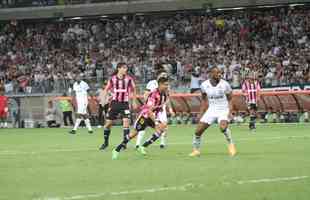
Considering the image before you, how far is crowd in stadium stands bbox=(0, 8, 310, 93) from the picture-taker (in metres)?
44.5

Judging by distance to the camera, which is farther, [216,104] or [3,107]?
[3,107]

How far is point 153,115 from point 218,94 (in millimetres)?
2556

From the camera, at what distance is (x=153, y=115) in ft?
69.3

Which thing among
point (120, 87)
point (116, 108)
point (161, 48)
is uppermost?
point (161, 48)

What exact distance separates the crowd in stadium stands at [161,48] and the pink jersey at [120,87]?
65.6 ft

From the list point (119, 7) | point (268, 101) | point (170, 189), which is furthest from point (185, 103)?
point (170, 189)

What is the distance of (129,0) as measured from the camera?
53.9 meters

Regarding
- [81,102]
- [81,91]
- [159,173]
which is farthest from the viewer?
[81,91]

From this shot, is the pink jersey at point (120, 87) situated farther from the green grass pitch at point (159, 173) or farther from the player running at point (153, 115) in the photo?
the green grass pitch at point (159, 173)

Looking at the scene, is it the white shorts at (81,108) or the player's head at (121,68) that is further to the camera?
the white shorts at (81,108)

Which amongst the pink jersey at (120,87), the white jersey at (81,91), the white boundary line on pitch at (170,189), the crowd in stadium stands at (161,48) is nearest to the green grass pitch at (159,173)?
the white boundary line on pitch at (170,189)

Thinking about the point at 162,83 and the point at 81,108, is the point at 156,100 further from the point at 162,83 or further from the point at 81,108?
the point at 81,108

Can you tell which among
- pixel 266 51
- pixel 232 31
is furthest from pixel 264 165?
pixel 232 31

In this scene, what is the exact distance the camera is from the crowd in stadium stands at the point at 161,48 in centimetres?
4447
